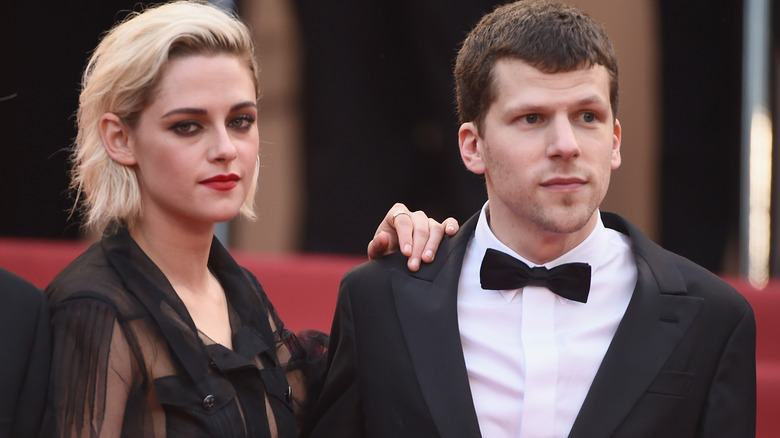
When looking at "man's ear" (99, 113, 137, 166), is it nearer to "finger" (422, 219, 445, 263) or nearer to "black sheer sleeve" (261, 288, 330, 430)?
"black sheer sleeve" (261, 288, 330, 430)

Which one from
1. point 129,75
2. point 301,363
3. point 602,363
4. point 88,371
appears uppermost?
point 129,75

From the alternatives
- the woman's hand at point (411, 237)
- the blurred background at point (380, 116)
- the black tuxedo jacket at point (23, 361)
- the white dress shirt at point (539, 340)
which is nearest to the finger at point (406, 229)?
the woman's hand at point (411, 237)

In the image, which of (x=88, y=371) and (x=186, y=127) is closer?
(x=88, y=371)

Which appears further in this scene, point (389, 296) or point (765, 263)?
point (765, 263)

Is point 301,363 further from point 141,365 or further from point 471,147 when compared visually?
point 471,147

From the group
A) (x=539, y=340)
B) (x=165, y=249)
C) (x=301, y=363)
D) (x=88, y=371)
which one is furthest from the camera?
(x=301, y=363)

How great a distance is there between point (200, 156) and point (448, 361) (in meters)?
0.72

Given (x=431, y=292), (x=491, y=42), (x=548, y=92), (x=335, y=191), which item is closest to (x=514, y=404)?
(x=431, y=292)

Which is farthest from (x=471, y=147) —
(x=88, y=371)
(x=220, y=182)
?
(x=88, y=371)

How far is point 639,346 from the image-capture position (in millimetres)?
2109

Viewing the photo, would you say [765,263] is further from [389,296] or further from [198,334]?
[198,334]

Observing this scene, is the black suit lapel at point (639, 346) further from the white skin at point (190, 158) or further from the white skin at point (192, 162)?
the white skin at point (190, 158)

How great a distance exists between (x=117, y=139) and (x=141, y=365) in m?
Result: 0.54

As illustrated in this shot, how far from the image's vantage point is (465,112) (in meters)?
2.41
